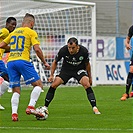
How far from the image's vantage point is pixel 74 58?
1204 cm

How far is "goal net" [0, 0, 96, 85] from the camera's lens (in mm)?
23750

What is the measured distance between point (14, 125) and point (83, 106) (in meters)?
4.41

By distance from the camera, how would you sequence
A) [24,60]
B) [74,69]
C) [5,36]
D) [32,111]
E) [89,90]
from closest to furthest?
[32,111]
[24,60]
[89,90]
[74,69]
[5,36]

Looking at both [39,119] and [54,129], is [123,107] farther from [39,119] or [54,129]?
[54,129]

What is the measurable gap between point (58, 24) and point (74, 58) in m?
13.7

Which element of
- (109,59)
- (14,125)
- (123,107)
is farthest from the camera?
(109,59)

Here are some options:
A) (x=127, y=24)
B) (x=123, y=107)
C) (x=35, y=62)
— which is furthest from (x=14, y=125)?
(x=127, y=24)

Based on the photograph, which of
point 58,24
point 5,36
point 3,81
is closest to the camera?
point 5,36

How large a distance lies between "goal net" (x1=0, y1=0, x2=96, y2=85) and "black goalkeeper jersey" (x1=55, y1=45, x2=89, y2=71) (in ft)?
36.3

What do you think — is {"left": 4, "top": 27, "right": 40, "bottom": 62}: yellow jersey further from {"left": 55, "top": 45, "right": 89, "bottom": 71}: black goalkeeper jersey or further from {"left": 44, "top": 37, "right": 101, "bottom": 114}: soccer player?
{"left": 55, "top": 45, "right": 89, "bottom": 71}: black goalkeeper jersey

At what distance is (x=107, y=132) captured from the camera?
869cm

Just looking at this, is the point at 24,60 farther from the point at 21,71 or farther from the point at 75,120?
the point at 75,120

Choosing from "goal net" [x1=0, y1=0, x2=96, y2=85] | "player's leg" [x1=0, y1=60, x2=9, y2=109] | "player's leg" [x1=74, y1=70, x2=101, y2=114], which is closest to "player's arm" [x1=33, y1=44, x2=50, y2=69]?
"player's leg" [x1=74, y1=70, x2=101, y2=114]

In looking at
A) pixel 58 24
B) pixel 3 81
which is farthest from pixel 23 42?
pixel 58 24
